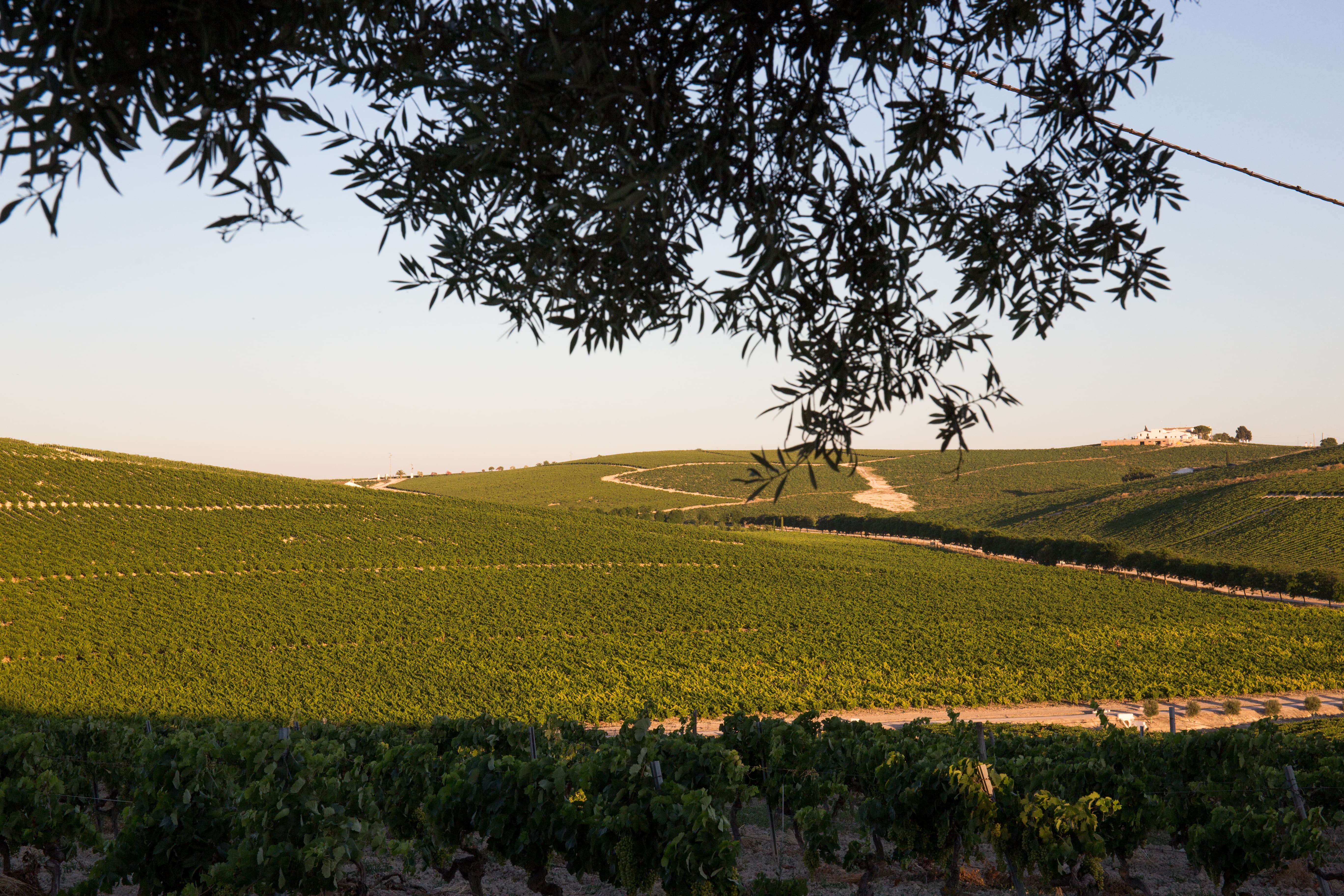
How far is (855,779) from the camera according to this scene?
12188 mm

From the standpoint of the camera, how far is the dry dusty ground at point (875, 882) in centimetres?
820

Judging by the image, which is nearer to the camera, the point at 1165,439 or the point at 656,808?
the point at 656,808

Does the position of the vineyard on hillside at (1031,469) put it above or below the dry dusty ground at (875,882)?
above

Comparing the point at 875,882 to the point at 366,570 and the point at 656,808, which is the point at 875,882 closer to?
the point at 656,808

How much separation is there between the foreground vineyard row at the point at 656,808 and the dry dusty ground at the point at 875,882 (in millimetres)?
180

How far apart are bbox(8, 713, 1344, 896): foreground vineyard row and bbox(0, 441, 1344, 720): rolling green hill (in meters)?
19.8

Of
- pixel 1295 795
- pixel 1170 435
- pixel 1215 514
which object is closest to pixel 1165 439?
pixel 1170 435

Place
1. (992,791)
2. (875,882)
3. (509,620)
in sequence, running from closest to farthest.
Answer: (992,791) → (875,882) → (509,620)

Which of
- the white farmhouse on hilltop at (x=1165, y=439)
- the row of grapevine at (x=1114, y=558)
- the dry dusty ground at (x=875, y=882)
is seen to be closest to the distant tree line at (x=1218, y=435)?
the white farmhouse on hilltop at (x=1165, y=439)

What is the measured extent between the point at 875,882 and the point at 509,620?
42.0 metres

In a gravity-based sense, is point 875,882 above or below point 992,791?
below

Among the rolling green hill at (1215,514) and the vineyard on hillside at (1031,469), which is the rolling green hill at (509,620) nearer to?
the rolling green hill at (1215,514)

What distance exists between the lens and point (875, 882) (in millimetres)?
8820

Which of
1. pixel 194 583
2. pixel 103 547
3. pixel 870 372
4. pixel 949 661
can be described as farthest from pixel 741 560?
pixel 870 372
